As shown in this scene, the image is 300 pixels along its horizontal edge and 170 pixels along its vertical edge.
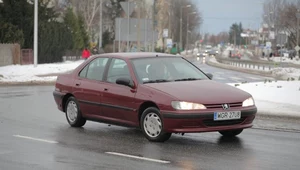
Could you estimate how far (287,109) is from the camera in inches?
637

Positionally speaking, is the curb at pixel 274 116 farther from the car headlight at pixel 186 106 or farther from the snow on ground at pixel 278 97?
the car headlight at pixel 186 106

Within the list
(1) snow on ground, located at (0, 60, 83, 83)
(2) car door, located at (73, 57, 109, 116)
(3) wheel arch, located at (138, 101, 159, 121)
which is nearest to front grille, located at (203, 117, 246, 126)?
(3) wheel arch, located at (138, 101, 159, 121)

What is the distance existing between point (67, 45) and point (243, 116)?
→ 4463cm

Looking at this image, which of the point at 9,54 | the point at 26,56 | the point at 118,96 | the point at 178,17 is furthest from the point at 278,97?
the point at 178,17

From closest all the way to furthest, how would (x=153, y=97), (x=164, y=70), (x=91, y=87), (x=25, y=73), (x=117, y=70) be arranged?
(x=153, y=97) < (x=164, y=70) < (x=117, y=70) < (x=91, y=87) < (x=25, y=73)

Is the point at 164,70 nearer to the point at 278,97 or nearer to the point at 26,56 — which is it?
the point at 278,97

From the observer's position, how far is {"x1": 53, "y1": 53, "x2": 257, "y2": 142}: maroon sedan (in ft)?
35.1

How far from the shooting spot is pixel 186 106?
1066 cm

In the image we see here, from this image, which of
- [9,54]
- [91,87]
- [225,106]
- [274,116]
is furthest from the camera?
[9,54]

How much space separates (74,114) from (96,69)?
1.03 m

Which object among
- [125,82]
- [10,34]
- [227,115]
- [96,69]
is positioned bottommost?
[227,115]

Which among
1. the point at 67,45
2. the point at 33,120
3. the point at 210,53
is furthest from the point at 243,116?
the point at 210,53

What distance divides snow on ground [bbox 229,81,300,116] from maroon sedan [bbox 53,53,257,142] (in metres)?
4.29

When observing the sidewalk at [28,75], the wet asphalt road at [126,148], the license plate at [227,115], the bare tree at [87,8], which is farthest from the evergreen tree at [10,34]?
the bare tree at [87,8]
